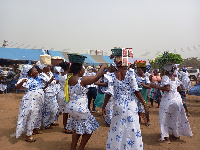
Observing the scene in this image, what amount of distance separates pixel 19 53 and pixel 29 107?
1449 centimetres

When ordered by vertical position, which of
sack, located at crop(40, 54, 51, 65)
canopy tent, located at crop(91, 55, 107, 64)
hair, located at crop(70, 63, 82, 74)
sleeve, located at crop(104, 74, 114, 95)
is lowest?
sleeve, located at crop(104, 74, 114, 95)

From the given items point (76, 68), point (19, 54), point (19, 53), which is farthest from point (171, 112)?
point (19, 53)

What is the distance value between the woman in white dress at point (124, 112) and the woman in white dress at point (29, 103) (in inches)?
95.6

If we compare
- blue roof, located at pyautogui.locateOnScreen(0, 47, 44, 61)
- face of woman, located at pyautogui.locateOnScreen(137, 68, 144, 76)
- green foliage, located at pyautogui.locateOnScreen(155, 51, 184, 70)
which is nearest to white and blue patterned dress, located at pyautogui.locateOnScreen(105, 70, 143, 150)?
green foliage, located at pyautogui.locateOnScreen(155, 51, 184, 70)

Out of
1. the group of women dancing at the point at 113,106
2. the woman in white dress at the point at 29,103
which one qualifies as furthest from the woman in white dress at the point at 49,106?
the woman in white dress at the point at 29,103

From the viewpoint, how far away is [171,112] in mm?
4957

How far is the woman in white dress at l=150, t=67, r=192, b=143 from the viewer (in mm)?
4828

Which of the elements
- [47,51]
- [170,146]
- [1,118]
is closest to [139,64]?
[170,146]

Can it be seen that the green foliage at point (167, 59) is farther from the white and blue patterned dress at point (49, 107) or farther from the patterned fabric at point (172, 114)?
the white and blue patterned dress at point (49, 107)

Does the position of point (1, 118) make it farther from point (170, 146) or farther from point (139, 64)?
point (170, 146)

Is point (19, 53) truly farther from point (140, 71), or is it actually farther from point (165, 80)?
point (165, 80)

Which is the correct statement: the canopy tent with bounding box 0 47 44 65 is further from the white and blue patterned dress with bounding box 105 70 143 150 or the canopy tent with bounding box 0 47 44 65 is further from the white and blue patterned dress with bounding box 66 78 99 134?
the white and blue patterned dress with bounding box 105 70 143 150

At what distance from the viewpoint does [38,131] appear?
5.63 m

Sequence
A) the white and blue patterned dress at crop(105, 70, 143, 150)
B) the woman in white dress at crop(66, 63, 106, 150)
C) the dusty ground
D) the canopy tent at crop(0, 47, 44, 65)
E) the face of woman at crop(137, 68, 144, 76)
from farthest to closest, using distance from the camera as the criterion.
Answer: the canopy tent at crop(0, 47, 44, 65)
the face of woman at crop(137, 68, 144, 76)
the dusty ground
the woman in white dress at crop(66, 63, 106, 150)
the white and blue patterned dress at crop(105, 70, 143, 150)
